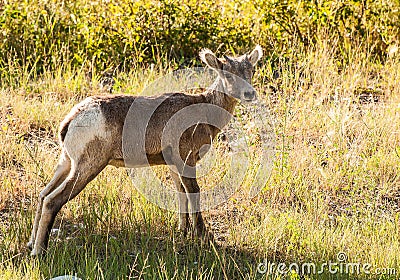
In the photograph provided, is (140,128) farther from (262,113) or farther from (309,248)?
(262,113)

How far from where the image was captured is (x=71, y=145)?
662cm

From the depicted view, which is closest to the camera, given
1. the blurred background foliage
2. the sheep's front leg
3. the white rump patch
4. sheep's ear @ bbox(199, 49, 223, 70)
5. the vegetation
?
the white rump patch

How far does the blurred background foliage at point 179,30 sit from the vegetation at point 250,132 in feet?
0.07

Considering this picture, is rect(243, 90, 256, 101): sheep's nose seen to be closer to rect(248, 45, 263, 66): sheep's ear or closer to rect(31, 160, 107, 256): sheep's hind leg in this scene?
rect(248, 45, 263, 66): sheep's ear

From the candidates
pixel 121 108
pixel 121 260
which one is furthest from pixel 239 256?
pixel 121 108

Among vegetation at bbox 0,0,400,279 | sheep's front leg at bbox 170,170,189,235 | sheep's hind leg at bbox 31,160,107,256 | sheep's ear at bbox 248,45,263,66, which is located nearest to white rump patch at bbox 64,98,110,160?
sheep's hind leg at bbox 31,160,107,256

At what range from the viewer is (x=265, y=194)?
320 inches

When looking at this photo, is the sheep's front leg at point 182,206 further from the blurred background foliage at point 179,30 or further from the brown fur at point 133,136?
the blurred background foliage at point 179,30

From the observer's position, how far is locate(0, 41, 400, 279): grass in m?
6.82

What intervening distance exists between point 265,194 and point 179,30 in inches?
142

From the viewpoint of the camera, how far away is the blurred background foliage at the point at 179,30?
1076 centimetres

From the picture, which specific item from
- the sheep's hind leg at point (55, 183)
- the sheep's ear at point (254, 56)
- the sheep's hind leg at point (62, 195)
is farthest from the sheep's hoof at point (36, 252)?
the sheep's ear at point (254, 56)

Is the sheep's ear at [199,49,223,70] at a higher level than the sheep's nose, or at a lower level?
higher

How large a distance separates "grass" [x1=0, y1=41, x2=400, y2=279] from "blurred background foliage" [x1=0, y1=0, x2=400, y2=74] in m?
0.32
